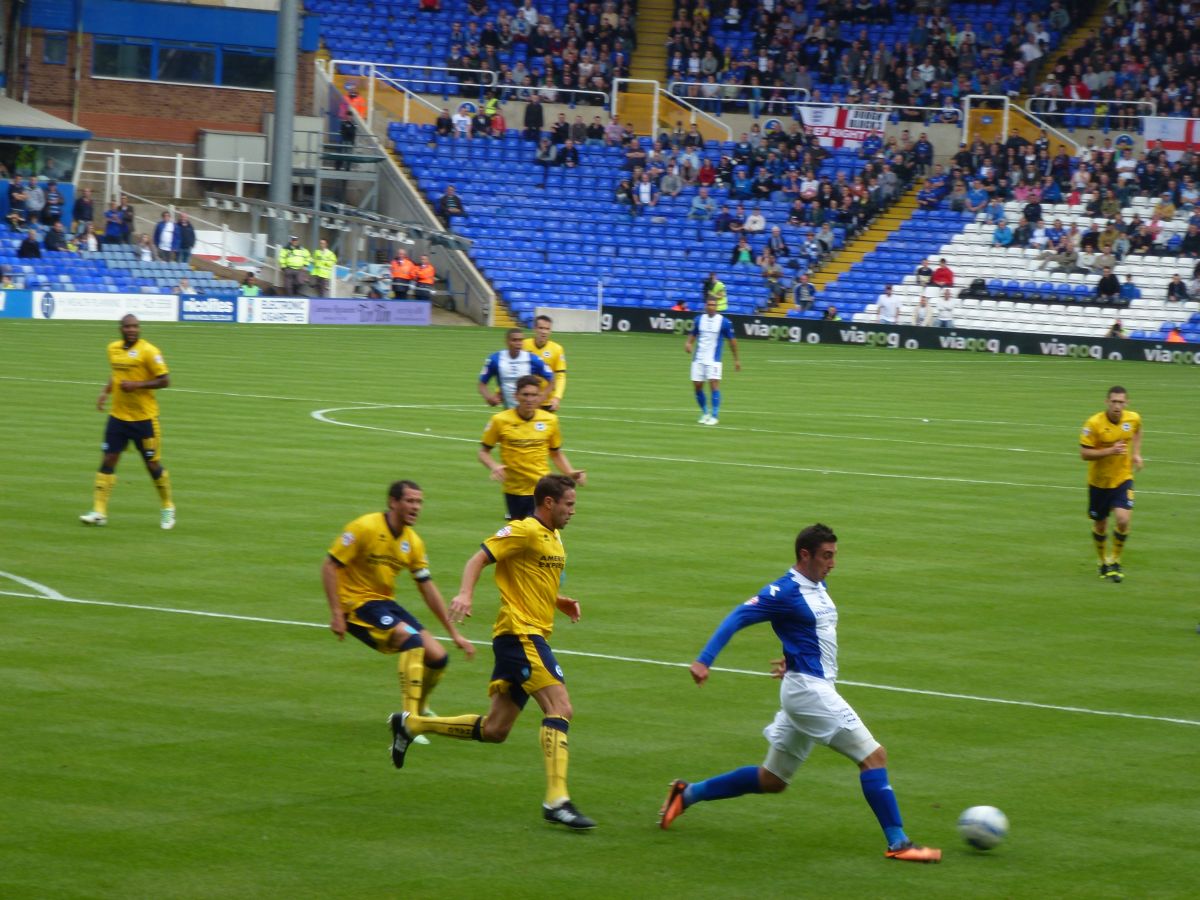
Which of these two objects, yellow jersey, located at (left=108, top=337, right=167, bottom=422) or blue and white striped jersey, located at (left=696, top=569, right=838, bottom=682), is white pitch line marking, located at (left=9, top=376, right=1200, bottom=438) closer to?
yellow jersey, located at (left=108, top=337, right=167, bottom=422)

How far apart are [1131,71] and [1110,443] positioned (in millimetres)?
53396

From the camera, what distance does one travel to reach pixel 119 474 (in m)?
24.0

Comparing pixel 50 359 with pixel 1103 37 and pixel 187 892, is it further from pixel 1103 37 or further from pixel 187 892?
pixel 1103 37

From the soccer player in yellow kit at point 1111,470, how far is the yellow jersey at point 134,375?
1000 cm

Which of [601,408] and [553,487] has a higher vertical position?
[553,487]

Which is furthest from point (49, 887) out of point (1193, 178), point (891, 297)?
point (1193, 178)

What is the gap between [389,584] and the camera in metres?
11.4

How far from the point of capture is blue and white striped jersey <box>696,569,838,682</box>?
920cm

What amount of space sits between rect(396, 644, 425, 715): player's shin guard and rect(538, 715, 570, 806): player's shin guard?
150 cm

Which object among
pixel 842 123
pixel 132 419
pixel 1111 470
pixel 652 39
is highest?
pixel 652 39

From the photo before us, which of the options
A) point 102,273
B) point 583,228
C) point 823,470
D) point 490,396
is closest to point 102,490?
point 490,396

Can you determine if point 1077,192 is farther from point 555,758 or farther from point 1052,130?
point 555,758

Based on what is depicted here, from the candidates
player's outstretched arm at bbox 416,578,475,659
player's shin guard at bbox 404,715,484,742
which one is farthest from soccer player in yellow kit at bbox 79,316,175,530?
player's shin guard at bbox 404,715,484,742

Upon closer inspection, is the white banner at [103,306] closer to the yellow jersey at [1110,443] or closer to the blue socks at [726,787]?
the yellow jersey at [1110,443]
